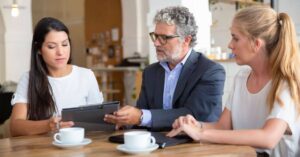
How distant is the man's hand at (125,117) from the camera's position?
1827 mm

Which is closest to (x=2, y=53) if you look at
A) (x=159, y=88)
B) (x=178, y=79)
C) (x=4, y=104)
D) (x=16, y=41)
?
(x=16, y=41)

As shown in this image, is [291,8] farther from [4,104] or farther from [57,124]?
[57,124]

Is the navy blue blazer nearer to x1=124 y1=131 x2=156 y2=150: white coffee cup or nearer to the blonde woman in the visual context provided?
the blonde woman

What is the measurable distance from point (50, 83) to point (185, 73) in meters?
0.74

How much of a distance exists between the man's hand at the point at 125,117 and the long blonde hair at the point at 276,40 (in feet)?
2.02

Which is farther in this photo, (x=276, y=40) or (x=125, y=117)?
(x=125, y=117)

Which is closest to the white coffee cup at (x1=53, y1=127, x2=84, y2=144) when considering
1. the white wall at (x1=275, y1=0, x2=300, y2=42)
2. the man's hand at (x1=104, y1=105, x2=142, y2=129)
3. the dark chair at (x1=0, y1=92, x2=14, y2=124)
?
the man's hand at (x1=104, y1=105, x2=142, y2=129)

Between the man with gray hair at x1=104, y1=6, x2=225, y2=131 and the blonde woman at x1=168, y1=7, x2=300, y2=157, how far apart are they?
Result: 0.86 feet

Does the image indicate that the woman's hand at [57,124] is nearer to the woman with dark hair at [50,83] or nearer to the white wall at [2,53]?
the woman with dark hair at [50,83]

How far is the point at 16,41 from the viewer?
588cm

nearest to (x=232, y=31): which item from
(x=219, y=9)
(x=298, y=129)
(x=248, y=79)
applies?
(x=248, y=79)


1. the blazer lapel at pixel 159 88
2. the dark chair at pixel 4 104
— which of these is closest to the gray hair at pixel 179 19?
the blazer lapel at pixel 159 88

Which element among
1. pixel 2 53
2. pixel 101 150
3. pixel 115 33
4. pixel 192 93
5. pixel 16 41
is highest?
pixel 115 33

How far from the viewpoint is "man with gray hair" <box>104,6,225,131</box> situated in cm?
211
